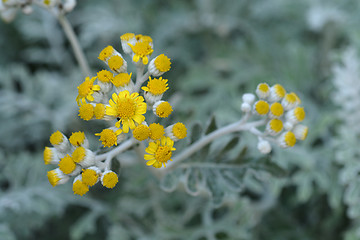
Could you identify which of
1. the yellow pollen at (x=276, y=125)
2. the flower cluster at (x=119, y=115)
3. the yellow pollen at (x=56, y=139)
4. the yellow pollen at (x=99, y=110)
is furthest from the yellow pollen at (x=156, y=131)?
the yellow pollen at (x=276, y=125)

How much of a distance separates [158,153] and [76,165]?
0.78ft

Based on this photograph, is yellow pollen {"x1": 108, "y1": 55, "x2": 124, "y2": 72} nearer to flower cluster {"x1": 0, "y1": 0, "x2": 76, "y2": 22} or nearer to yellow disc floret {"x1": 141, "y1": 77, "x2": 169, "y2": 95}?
yellow disc floret {"x1": 141, "y1": 77, "x2": 169, "y2": 95}

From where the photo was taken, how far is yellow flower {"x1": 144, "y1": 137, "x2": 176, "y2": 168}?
105cm

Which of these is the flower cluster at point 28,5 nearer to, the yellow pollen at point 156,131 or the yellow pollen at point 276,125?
the yellow pollen at point 156,131

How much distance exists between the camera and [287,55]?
8.14ft

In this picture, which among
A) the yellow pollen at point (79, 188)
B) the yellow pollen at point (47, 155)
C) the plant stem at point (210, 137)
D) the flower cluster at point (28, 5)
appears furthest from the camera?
the flower cluster at point (28, 5)

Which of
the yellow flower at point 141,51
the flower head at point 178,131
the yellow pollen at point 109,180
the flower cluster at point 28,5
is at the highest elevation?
the flower cluster at point 28,5

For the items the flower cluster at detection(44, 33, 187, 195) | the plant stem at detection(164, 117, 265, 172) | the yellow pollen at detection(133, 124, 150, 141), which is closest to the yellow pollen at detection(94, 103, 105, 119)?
the flower cluster at detection(44, 33, 187, 195)

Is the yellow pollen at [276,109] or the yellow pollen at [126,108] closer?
the yellow pollen at [126,108]

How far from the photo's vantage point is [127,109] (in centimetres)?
105

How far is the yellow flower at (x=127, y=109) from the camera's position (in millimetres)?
1052

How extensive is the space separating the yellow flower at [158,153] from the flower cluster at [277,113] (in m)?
0.31

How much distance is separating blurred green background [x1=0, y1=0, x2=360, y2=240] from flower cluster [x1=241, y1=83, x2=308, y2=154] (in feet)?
0.53

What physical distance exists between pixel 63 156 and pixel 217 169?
1.87 feet
